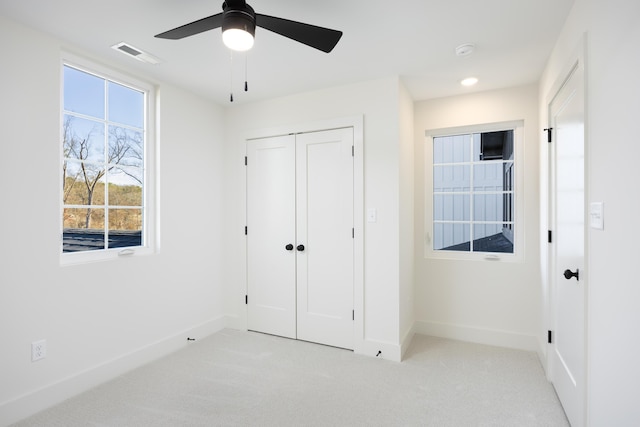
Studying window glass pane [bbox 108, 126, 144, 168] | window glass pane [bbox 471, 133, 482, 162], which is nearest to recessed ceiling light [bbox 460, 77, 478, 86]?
window glass pane [bbox 471, 133, 482, 162]

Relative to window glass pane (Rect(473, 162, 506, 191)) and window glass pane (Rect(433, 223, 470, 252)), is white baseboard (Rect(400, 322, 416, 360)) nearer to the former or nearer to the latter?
window glass pane (Rect(433, 223, 470, 252))

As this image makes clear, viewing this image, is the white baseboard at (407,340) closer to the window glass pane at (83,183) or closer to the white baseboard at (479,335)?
the white baseboard at (479,335)

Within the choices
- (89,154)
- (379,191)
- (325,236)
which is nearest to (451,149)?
(379,191)

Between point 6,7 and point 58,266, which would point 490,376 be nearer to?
point 58,266

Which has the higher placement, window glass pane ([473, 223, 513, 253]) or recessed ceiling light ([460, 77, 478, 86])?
recessed ceiling light ([460, 77, 478, 86])

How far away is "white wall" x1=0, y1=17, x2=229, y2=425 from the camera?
2082 millimetres

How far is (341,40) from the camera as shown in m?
2.34

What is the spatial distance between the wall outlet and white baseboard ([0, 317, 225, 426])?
0.21 meters

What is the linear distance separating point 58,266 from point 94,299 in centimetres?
38

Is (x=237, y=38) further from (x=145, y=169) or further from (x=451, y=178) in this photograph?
(x=451, y=178)

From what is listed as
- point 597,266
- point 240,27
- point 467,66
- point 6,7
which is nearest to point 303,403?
point 597,266

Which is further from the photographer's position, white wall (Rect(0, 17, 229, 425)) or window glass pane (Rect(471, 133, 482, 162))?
window glass pane (Rect(471, 133, 482, 162))

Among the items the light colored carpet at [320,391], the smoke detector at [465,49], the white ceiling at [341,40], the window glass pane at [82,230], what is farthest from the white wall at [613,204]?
the window glass pane at [82,230]

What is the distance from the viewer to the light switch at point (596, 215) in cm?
150
